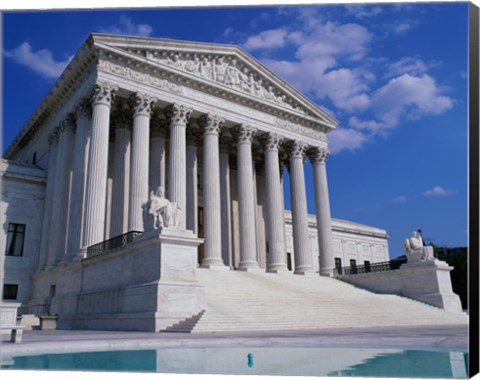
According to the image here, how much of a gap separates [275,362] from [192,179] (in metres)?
28.2

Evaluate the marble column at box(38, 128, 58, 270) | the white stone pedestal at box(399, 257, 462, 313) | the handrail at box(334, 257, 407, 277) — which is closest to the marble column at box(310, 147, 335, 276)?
the handrail at box(334, 257, 407, 277)

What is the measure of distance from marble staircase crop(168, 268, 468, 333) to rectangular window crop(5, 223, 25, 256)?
14.9 meters

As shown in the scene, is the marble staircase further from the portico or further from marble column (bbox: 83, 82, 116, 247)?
marble column (bbox: 83, 82, 116, 247)

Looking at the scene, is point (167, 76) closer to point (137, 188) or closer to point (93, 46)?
point (93, 46)

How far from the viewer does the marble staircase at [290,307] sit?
729 inches

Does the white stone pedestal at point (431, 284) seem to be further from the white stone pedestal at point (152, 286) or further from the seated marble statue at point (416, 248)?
the white stone pedestal at point (152, 286)

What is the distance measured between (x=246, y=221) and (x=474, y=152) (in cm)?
2549

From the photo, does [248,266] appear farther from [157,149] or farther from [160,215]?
[160,215]

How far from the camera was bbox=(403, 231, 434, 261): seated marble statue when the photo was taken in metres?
29.9

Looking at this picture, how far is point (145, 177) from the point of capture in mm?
28641

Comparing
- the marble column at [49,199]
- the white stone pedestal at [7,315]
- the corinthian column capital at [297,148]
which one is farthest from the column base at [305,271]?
the white stone pedestal at [7,315]

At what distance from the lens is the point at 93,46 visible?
28062 millimetres

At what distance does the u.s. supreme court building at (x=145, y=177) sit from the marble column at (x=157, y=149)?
102 millimetres

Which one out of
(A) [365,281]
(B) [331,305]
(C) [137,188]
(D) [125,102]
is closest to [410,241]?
(A) [365,281]
